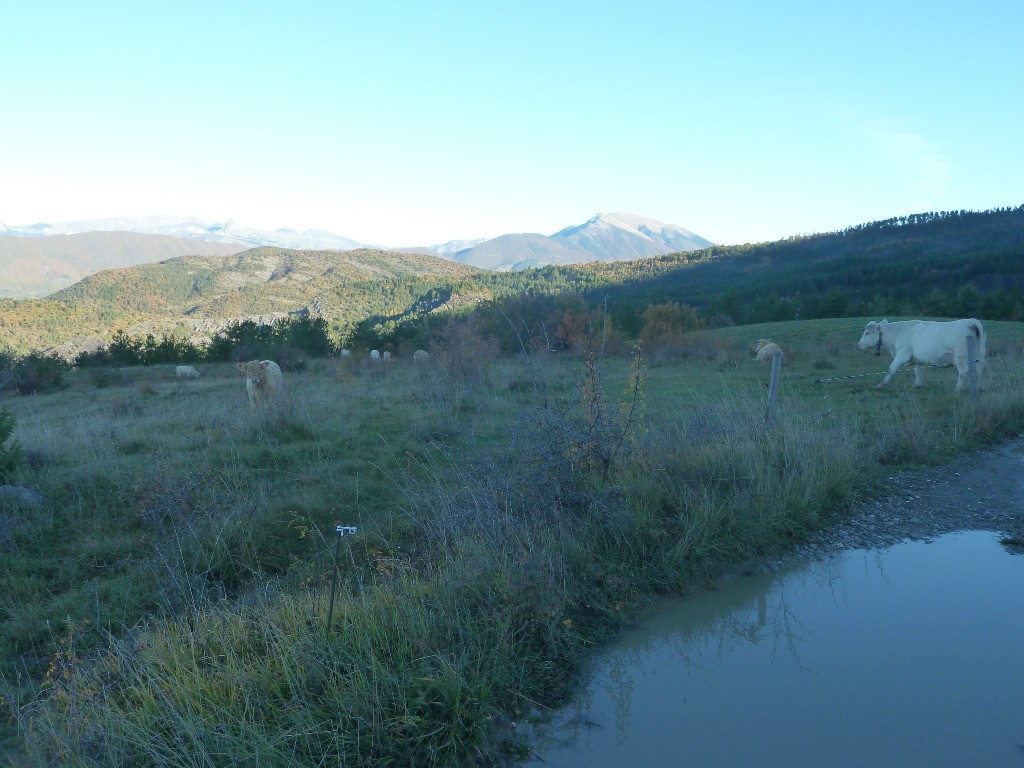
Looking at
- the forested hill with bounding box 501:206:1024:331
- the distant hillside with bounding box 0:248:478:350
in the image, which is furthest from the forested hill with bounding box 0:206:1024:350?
the distant hillside with bounding box 0:248:478:350

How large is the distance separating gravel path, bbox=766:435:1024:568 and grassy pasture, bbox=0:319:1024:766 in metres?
0.20

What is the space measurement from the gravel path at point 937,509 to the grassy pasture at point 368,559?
0.20m

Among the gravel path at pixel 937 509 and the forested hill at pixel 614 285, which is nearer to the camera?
the gravel path at pixel 937 509

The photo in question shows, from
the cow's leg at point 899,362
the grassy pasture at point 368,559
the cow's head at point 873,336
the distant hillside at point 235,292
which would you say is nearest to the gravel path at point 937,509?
the grassy pasture at point 368,559

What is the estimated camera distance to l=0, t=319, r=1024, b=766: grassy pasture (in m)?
2.67

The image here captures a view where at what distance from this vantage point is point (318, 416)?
1034cm

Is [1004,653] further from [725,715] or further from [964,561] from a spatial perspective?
[725,715]

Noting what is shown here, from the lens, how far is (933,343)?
11070 mm

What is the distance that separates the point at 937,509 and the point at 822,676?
303cm

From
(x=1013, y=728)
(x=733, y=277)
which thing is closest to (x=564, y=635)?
(x=1013, y=728)

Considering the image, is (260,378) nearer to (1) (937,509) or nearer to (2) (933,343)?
(1) (937,509)

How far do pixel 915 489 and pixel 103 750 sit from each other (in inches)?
255

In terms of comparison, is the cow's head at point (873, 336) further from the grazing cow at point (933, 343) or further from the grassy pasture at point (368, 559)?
the grassy pasture at point (368, 559)

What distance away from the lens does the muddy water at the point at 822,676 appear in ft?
9.08
